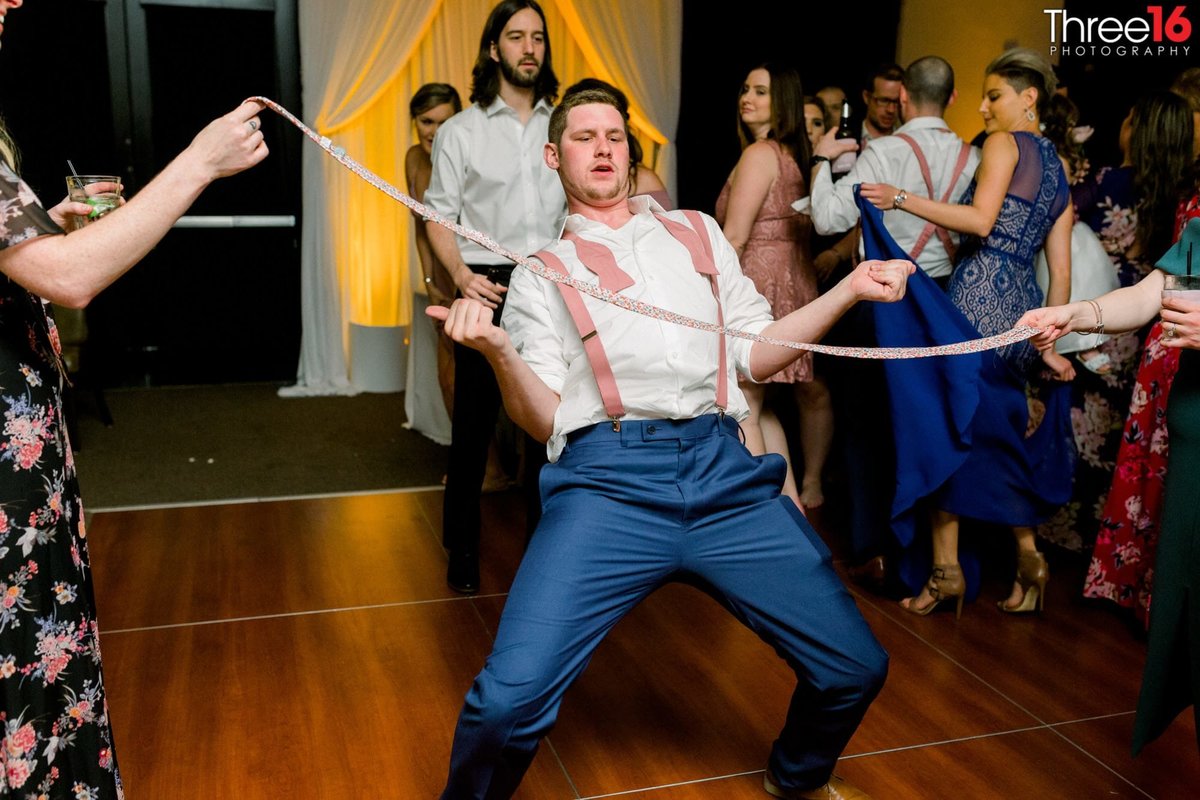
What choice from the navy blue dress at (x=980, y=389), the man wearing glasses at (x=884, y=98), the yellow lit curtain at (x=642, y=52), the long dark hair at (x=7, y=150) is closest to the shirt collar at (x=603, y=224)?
the navy blue dress at (x=980, y=389)

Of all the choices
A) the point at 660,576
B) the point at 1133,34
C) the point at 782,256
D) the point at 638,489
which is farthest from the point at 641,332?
the point at 1133,34

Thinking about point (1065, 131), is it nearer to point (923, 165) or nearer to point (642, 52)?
point (923, 165)

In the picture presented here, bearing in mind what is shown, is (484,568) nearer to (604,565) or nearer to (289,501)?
(289,501)

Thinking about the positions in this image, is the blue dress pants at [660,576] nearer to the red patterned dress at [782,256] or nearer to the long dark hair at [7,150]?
the long dark hair at [7,150]

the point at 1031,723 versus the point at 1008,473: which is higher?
the point at 1008,473

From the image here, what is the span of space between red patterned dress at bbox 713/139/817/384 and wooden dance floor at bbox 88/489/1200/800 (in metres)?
1.09

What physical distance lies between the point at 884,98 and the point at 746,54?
6.73 feet

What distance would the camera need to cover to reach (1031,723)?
95.0 inches

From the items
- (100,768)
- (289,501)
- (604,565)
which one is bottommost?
(289,501)

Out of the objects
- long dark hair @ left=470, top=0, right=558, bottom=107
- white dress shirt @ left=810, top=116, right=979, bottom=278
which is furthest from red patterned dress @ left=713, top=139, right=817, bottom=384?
long dark hair @ left=470, top=0, right=558, bottom=107

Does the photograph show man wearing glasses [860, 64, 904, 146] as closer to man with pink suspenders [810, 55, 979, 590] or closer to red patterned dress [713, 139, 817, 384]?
red patterned dress [713, 139, 817, 384]

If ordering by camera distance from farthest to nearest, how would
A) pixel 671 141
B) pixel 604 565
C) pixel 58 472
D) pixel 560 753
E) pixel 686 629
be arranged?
pixel 671 141
pixel 686 629
pixel 560 753
pixel 604 565
pixel 58 472

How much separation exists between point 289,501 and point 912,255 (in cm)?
251

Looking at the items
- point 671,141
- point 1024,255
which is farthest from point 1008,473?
point 671,141
